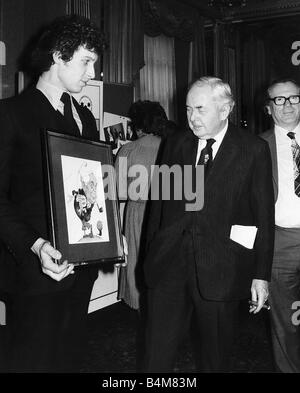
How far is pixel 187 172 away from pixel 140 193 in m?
1.71

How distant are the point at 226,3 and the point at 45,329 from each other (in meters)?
6.58

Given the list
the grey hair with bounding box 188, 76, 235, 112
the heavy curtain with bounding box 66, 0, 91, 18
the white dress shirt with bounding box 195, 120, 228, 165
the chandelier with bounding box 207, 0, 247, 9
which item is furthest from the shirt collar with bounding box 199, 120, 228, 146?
the chandelier with bounding box 207, 0, 247, 9

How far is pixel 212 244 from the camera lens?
198 cm

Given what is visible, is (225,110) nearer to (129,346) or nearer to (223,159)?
(223,159)

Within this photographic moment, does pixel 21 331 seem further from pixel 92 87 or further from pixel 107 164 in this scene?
pixel 92 87

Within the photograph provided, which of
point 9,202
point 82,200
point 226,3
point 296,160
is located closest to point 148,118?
point 296,160

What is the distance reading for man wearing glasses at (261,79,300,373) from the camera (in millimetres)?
2594

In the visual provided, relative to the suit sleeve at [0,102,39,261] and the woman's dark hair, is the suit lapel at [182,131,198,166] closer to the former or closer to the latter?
the suit sleeve at [0,102,39,261]

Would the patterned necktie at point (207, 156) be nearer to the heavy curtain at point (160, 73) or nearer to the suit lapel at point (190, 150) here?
the suit lapel at point (190, 150)

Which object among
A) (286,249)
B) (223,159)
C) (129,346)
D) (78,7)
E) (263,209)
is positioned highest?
(78,7)

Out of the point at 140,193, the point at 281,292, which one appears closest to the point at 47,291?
the point at 281,292

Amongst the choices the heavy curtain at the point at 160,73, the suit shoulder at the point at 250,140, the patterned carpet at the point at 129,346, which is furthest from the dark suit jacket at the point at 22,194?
the heavy curtain at the point at 160,73

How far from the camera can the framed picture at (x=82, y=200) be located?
5.10 ft

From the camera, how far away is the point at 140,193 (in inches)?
149
